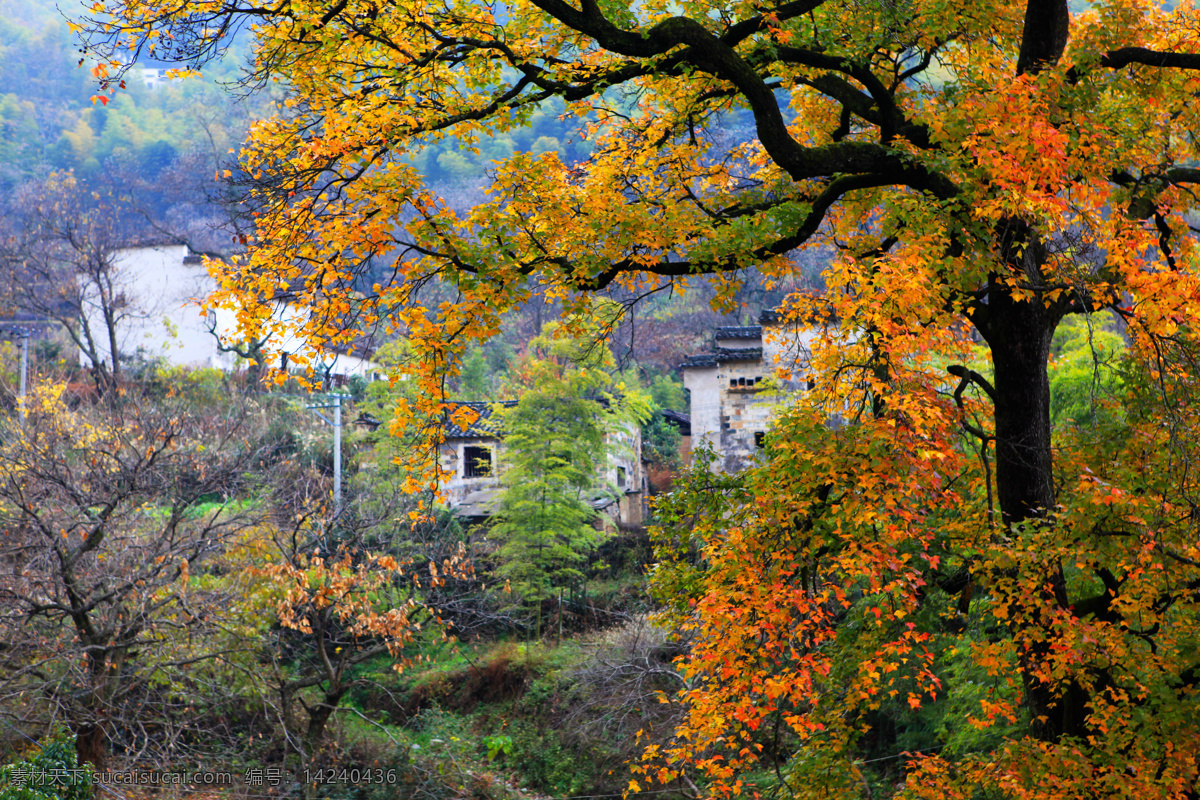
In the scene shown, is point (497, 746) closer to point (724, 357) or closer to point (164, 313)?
point (724, 357)

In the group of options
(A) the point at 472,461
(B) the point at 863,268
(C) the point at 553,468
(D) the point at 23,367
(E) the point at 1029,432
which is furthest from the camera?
(A) the point at 472,461

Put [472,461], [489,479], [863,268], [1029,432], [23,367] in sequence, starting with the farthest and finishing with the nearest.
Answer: [489,479]
[472,461]
[23,367]
[1029,432]
[863,268]

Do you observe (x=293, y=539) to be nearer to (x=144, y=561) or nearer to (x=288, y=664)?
(x=144, y=561)

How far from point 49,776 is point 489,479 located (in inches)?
770

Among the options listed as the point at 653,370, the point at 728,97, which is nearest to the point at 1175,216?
the point at 728,97

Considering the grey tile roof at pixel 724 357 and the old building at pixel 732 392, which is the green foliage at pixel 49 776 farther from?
the grey tile roof at pixel 724 357

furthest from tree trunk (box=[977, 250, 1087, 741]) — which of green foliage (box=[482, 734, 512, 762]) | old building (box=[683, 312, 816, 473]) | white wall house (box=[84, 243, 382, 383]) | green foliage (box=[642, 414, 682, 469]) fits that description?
white wall house (box=[84, 243, 382, 383])

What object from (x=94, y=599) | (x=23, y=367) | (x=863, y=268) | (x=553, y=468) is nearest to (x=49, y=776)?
(x=94, y=599)

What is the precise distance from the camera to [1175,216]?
7.86 metres

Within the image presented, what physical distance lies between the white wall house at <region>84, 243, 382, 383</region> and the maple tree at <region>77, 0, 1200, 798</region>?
29016 mm

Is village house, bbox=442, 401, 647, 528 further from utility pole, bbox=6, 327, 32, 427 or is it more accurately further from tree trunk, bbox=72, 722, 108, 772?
tree trunk, bbox=72, 722, 108, 772

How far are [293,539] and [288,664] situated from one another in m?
7.87

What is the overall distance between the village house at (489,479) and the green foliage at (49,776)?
15000 millimetres

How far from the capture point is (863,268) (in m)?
5.91
